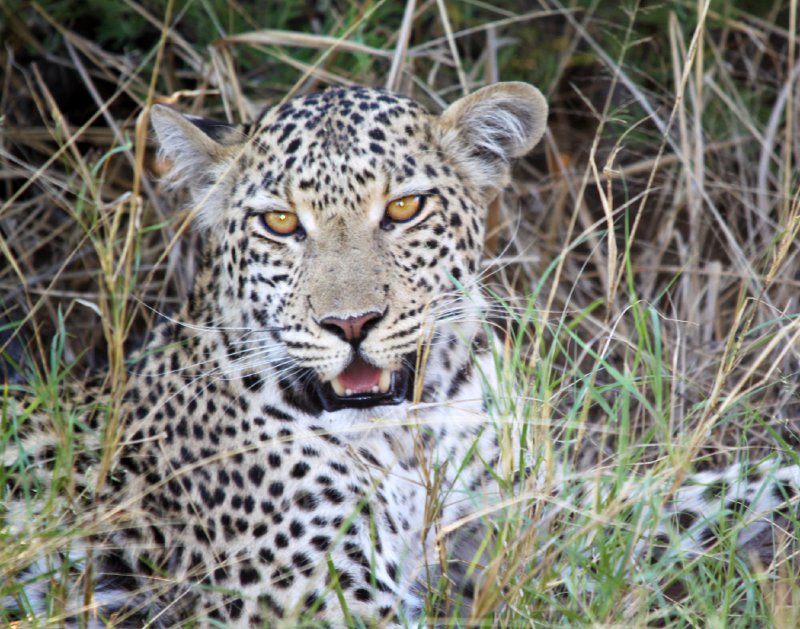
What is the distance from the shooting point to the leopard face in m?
3.99

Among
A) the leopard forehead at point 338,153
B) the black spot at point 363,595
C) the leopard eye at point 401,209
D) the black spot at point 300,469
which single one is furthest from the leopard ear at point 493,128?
the black spot at point 363,595

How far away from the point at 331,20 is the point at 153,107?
2483mm

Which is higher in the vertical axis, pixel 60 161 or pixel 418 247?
pixel 60 161

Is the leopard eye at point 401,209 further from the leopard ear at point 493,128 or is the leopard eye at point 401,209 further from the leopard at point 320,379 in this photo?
the leopard ear at point 493,128

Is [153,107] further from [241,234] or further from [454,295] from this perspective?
[454,295]

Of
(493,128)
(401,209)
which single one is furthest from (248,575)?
(493,128)

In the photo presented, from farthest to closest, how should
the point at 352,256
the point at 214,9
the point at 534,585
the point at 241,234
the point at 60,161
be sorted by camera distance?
1. the point at 60,161
2. the point at 214,9
3. the point at 241,234
4. the point at 352,256
5. the point at 534,585

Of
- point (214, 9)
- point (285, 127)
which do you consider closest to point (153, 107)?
point (285, 127)

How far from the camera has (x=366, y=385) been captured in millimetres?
4008

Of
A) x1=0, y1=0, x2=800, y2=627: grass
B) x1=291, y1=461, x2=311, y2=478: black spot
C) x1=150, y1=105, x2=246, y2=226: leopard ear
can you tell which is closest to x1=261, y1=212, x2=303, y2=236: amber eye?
x1=150, y1=105, x2=246, y2=226: leopard ear

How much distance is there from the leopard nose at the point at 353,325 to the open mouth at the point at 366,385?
10cm

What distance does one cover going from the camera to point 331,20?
667 centimetres

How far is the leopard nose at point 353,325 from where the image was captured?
12.7 ft

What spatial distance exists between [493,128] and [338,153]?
2.33 ft
